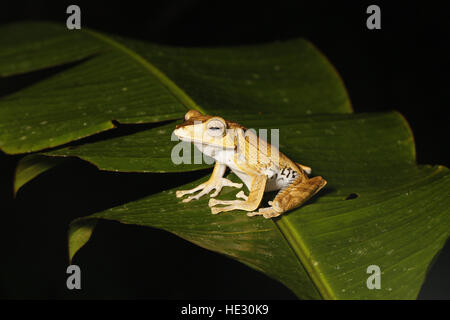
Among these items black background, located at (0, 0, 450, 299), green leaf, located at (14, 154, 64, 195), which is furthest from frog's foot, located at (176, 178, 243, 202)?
green leaf, located at (14, 154, 64, 195)

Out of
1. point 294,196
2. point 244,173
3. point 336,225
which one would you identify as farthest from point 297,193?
point 244,173

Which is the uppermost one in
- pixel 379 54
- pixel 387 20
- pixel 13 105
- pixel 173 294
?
pixel 387 20

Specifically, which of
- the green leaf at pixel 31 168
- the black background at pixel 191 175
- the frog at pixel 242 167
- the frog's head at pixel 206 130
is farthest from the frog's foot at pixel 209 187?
the green leaf at pixel 31 168

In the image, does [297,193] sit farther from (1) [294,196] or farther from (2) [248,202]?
(2) [248,202]

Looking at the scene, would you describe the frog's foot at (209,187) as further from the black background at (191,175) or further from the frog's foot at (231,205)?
the black background at (191,175)

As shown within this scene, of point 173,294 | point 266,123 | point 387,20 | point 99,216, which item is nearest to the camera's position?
point 99,216

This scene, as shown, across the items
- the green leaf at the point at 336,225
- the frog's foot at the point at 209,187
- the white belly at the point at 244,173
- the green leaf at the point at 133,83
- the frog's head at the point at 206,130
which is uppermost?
the green leaf at the point at 133,83

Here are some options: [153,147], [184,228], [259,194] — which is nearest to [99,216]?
[184,228]

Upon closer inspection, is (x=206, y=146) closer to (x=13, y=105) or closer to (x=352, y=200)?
(x=352, y=200)
